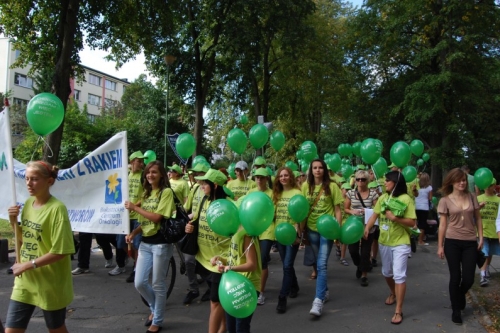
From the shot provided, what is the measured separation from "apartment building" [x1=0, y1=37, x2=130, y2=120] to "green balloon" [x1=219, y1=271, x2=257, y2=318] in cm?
4297

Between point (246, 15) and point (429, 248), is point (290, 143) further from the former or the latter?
point (429, 248)

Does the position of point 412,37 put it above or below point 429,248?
above

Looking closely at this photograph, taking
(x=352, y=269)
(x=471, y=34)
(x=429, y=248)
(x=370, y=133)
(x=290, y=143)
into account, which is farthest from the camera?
(x=290, y=143)

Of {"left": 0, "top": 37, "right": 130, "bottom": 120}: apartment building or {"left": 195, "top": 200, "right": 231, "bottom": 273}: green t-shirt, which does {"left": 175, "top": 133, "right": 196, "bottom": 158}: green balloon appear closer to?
{"left": 195, "top": 200, "right": 231, "bottom": 273}: green t-shirt

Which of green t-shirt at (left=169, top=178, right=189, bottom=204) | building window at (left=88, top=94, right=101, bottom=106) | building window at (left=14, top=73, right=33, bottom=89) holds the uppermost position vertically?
building window at (left=88, top=94, right=101, bottom=106)

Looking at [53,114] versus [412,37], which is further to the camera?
[412,37]

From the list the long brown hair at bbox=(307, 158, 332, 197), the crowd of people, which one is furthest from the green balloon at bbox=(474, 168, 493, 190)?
the long brown hair at bbox=(307, 158, 332, 197)

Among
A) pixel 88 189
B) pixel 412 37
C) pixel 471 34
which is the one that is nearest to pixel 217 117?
pixel 412 37

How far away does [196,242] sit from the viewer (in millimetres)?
4277

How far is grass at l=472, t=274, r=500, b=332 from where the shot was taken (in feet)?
16.4

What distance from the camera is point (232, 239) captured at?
361cm

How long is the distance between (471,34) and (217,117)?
15513mm

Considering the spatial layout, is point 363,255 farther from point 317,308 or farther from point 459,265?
point 317,308

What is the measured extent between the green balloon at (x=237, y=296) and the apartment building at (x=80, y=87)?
141 ft
